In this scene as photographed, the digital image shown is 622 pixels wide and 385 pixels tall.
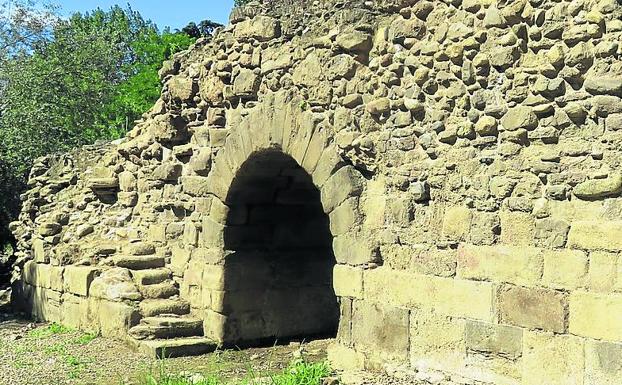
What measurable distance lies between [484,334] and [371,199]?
5.02ft

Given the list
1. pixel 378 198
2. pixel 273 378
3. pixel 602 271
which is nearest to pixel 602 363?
pixel 602 271

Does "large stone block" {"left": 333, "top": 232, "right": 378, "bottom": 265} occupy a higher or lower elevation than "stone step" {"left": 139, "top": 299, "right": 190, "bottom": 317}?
higher

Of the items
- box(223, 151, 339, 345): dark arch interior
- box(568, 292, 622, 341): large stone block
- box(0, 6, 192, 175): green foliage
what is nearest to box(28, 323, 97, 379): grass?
box(223, 151, 339, 345): dark arch interior

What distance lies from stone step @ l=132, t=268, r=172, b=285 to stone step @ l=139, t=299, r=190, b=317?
11.2 inches

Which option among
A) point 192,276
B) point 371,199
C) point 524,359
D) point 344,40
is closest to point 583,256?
point 524,359

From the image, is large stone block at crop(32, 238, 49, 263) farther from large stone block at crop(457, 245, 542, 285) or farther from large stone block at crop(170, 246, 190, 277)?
large stone block at crop(457, 245, 542, 285)

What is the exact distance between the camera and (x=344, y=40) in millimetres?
6207

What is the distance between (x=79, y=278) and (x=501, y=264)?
5.71 meters

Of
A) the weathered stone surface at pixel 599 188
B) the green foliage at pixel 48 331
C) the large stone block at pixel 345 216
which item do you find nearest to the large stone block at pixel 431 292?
the large stone block at pixel 345 216

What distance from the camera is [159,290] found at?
8.51 m

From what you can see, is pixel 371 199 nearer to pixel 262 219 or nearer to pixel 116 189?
pixel 262 219

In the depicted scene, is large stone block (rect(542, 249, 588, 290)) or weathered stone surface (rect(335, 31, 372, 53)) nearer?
large stone block (rect(542, 249, 588, 290))

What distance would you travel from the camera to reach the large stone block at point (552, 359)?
438 cm

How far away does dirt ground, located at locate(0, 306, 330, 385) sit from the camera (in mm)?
6793
